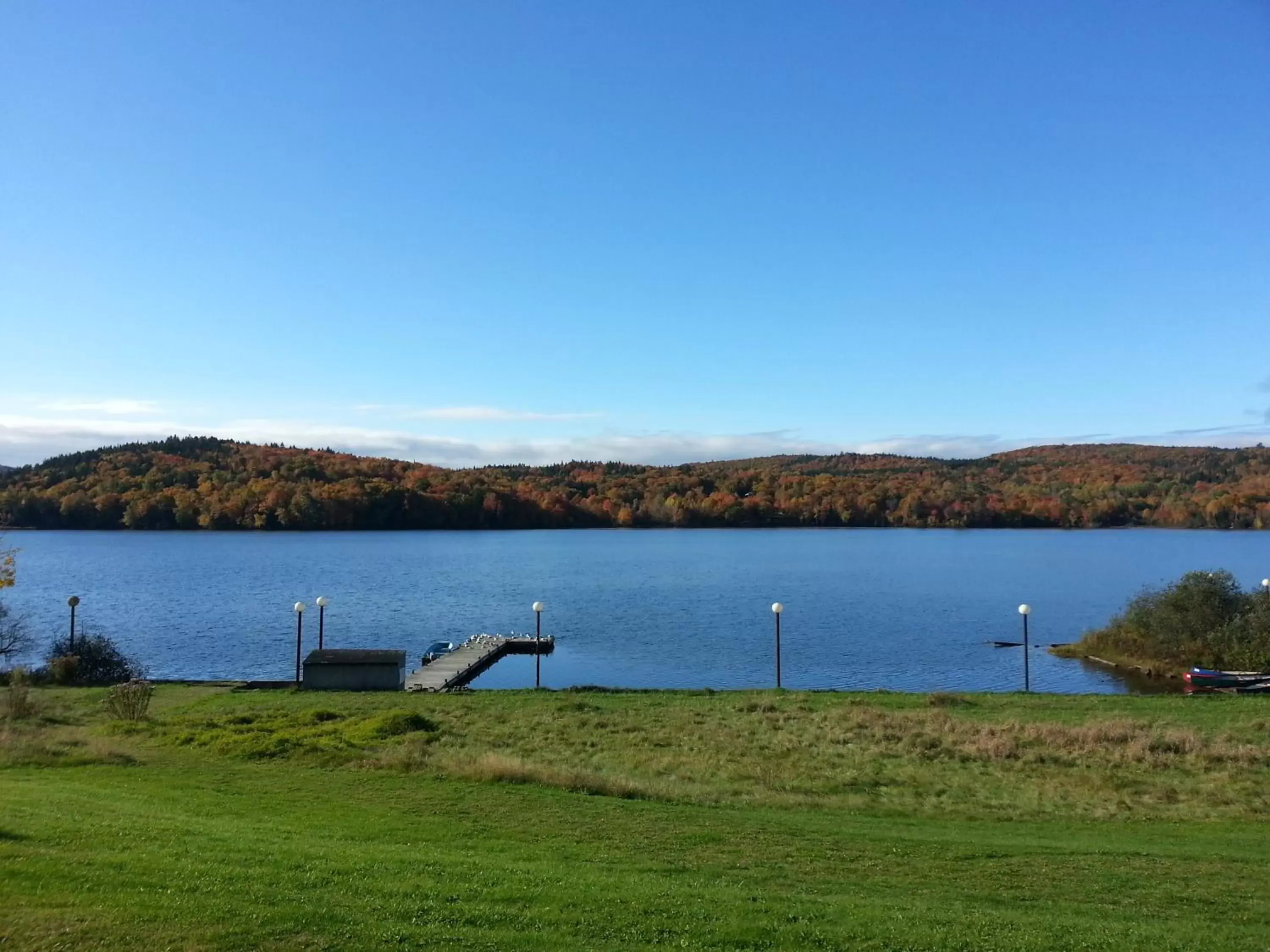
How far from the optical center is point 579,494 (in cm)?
17212

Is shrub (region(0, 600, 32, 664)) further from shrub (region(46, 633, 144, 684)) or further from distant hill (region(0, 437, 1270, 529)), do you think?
distant hill (region(0, 437, 1270, 529))

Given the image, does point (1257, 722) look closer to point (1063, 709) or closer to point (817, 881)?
point (1063, 709)

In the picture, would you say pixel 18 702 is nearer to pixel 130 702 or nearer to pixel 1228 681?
pixel 130 702

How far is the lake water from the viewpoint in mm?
40062

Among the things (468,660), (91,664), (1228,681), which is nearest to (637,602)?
(468,660)

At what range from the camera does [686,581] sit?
256 feet

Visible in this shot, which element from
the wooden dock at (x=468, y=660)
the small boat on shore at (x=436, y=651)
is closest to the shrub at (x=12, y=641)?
the wooden dock at (x=468, y=660)

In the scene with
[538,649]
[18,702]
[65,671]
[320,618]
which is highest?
[320,618]

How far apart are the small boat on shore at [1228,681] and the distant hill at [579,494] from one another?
123 meters

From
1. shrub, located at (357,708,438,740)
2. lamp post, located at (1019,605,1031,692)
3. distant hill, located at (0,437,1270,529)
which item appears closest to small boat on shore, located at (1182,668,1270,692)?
lamp post, located at (1019,605,1031,692)

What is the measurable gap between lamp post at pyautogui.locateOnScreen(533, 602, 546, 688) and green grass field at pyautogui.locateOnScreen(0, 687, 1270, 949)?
8.06 meters

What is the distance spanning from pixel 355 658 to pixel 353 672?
0.46m

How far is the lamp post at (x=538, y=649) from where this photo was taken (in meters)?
32.7

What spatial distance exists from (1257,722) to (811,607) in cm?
3711
